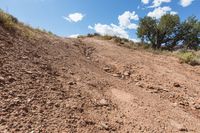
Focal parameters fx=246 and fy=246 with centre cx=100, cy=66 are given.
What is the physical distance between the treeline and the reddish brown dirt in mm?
18624

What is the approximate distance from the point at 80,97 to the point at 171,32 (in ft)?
76.1

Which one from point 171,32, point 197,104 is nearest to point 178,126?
point 197,104

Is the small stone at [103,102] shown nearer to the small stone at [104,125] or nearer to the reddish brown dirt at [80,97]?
the reddish brown dirt at [80,97]

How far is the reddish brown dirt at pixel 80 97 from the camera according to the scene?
337cm

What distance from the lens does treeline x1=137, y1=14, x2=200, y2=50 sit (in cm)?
2530

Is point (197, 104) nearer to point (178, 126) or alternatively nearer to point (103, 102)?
point (178, 126)

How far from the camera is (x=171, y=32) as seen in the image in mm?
25781

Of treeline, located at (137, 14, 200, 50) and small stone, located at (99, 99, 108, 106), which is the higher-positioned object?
treeline, located at (137, 14, 200, 50)

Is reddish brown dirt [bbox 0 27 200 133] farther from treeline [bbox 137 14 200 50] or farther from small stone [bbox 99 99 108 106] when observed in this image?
treeline [bbox 137 14 200 50]

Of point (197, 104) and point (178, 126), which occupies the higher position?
point (197, 104)

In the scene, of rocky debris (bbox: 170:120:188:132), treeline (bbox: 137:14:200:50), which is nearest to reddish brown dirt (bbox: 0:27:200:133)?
rocky debris (bbox: 170:120:188:132)

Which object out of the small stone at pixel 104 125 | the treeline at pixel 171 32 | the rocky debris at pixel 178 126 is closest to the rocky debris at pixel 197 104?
the rocky debris at pixel 178 126

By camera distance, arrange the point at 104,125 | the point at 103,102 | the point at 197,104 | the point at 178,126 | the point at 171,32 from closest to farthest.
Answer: the point at 104,125
the point at 178,126
the point at 103,102
the point at 197,104
the point at 171,32

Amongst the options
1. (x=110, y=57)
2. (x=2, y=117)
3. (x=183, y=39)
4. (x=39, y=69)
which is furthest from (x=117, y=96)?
(x=183, y=39)
